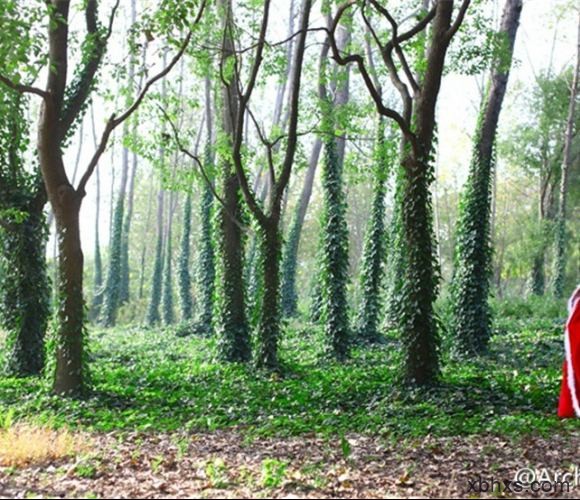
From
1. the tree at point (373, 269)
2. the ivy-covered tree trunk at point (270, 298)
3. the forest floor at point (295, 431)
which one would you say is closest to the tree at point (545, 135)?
the tree at point (373, 269)

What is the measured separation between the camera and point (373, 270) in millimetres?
20031

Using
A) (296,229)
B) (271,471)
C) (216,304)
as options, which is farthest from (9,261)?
(296,229)

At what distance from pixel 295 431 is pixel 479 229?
321 inches

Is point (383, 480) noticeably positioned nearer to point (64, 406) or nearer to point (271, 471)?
point (271, 471)

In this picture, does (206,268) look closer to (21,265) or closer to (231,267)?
(231,267)

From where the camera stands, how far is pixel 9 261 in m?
14.5

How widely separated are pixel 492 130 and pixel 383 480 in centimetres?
1107

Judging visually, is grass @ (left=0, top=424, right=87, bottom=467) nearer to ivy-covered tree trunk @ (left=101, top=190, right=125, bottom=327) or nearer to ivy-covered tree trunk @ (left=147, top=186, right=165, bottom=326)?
ivy-covered tree trunk @ (left=147, top=186, right=165, bottom=326)

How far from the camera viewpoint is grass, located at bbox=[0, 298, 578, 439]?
917 centimetres

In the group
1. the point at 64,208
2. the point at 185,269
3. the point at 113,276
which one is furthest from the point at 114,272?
the point at 64,208

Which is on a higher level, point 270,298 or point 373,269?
point 373,269

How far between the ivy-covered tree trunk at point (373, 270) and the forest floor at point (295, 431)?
362 cm

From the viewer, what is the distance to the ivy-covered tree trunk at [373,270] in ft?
64.4

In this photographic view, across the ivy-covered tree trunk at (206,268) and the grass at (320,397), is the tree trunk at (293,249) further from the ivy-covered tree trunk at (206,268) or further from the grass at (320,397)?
the grass at (320,397)
